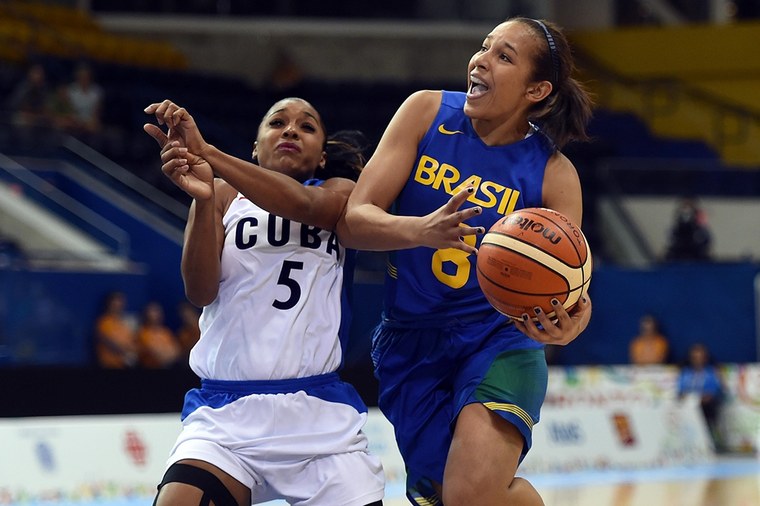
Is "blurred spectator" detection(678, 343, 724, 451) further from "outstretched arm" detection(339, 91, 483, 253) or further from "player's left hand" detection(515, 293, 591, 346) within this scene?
"player's left hand" detection(515, 293, 591, 346)

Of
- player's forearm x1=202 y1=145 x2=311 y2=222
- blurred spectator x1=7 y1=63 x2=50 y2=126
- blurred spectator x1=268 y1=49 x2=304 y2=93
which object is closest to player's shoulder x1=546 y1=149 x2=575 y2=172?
player's forearm x1=202 y1=145 x2=311 y2=222

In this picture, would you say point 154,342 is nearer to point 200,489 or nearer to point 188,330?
point 188,330

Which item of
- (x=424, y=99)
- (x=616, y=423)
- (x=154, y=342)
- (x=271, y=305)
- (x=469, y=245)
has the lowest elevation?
(x=616, y=423)

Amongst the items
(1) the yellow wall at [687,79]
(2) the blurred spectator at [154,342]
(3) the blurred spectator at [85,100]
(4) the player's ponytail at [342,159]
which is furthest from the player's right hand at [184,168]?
(1) the yellow wall at [687,79]

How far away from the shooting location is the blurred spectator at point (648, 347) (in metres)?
12.3

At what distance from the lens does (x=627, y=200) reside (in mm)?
15781

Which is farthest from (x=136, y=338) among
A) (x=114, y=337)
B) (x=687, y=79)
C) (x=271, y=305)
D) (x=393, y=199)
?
(x=687, y=79)

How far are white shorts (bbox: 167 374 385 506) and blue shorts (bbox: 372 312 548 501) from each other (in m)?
0.23

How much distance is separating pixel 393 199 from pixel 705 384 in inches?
328

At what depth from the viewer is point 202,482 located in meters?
3.65

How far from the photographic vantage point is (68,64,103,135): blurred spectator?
13297mm

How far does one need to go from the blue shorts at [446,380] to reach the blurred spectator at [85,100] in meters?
9.65

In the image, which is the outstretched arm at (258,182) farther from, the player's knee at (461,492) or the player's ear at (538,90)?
the player's knee at (461,492)

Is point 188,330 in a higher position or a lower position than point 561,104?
lower
